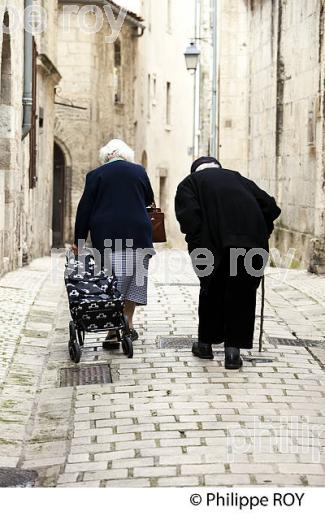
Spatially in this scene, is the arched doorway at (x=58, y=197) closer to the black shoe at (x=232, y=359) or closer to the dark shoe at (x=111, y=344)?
the dark shoe at (x=111, y=344)

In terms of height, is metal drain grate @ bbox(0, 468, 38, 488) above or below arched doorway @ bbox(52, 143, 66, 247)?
below

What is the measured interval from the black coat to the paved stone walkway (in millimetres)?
899

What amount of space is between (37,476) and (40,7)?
14.2 metres

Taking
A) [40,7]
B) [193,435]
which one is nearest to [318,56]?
[40,7]

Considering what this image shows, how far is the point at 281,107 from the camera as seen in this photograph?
1986 centimetres

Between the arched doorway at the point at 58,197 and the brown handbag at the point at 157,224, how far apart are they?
21115 mm

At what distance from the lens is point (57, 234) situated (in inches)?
1178

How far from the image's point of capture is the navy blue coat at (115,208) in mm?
8336

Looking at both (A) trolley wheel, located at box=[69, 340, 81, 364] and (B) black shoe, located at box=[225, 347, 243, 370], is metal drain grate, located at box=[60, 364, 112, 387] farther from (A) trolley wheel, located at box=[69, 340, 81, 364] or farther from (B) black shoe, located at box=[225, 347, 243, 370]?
(B) black shoe, located at box=[225, 347, 243, 370]

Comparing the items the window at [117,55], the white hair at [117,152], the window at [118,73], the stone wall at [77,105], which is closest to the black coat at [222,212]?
the white hair at [117,152]

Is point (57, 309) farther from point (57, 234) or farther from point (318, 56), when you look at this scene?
point (57, 234)

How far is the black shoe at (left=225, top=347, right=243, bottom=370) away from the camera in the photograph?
7.67 meters

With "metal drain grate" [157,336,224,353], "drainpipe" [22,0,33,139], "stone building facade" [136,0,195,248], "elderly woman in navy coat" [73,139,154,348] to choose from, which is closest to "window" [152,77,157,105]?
"stone building facade" [136,0,195,248]

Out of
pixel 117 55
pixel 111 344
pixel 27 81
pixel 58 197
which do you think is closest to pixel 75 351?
pixel 111 344
